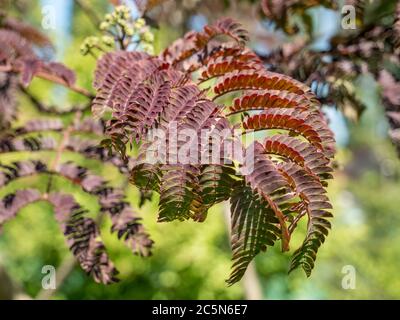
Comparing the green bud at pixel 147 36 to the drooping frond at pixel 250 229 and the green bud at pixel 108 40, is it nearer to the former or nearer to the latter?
the green bud at pixel 108 40

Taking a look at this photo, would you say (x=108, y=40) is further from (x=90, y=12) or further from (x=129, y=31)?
(x=90, y=12)

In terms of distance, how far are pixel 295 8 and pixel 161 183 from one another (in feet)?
3.04

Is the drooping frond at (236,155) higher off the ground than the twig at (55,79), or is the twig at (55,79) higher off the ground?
the twig at (55,79)

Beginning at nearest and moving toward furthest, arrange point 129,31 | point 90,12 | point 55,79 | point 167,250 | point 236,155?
1. point 236,155
2. point 129,31
3. point 55,79
4. point 90,12
5. point 167,250

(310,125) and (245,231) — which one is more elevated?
(310,125)

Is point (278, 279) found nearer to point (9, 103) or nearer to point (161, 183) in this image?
point (9, 103)

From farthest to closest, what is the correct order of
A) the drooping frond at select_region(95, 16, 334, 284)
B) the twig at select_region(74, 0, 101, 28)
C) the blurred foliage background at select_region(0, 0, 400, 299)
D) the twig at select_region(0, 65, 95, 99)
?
the blurred foliage background at select_region(0, 0, 400, 299) → the twig at select_region(74, 0, 101, 28) → the twig at select_region(0, 65, 95, 99) → the drooping frond at select_region(95, 16, 334, 284)

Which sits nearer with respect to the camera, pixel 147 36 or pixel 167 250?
pixel 147 36

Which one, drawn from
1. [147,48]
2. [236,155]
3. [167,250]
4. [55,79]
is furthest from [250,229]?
[167,250]

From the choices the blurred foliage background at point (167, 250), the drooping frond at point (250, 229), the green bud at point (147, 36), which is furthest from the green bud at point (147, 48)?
the blurred foliage background at point (167, 250)

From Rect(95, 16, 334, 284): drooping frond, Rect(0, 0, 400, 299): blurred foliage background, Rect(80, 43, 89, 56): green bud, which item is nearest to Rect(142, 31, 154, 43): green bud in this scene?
Rect(80, 43, 89, 56): green bud

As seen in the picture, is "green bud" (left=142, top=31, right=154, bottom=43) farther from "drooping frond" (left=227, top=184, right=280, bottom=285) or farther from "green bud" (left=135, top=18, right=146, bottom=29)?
"drooping frond" (left=227, top=184, right=280, bottom=285)
